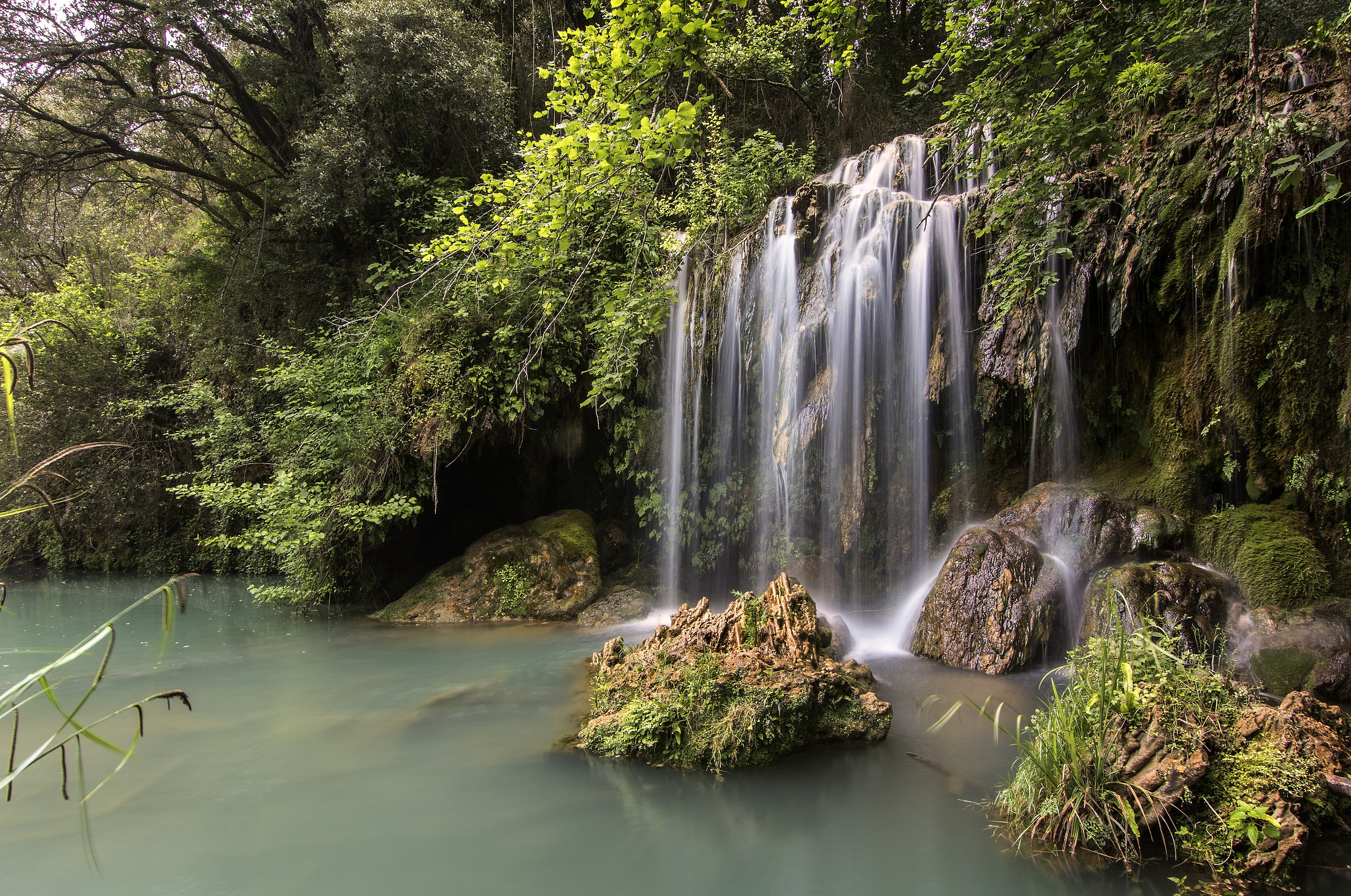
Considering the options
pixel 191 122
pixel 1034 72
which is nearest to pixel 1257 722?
pixel 1034 72

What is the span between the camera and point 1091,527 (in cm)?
653

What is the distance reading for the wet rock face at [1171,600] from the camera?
545 cm

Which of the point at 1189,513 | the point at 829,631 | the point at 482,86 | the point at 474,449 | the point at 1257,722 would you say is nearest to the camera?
the point at 1257,722

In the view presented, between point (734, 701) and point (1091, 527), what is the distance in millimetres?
3943

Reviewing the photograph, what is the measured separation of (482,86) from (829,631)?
9903 millimetres

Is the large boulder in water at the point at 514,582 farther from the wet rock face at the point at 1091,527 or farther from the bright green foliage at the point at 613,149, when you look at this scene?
the wet rock face at the point at 1091,527

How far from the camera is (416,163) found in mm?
11836

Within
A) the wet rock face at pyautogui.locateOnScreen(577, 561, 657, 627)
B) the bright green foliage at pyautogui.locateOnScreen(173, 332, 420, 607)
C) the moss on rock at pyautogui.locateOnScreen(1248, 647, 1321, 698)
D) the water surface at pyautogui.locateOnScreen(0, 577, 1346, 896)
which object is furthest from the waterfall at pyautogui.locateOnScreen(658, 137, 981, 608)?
the bright green foliage at pyautogui.locateOnScreen(173, 332, 420, 607)

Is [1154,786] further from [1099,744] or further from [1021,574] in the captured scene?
[1021,574]

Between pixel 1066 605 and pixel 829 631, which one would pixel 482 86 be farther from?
pixel 1066 605

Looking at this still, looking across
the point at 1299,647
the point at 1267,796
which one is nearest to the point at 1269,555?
the point at 1299,647

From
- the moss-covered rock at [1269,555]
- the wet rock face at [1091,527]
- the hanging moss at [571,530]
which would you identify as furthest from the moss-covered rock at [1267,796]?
the hanging moss at [571,530]

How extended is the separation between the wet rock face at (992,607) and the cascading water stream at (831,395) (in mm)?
948

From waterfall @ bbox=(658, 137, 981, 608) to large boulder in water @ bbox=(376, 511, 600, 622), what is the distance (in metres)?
1.19
